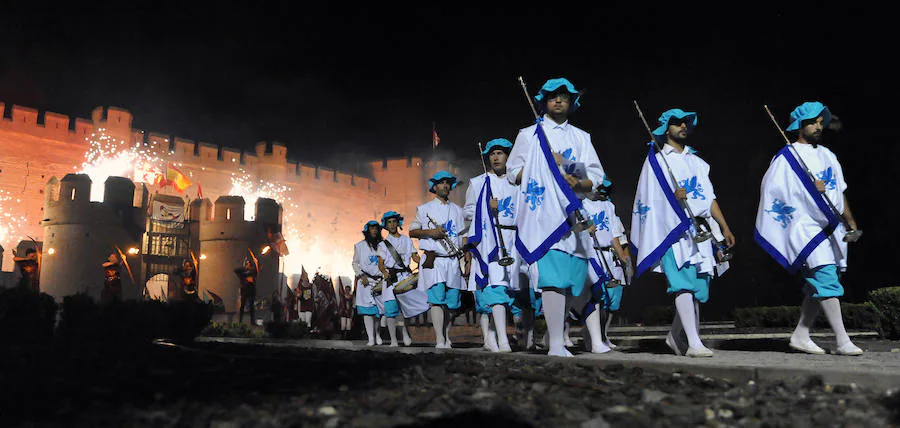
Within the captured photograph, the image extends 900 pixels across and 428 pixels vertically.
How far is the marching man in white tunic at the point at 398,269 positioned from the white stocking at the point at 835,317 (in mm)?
4680

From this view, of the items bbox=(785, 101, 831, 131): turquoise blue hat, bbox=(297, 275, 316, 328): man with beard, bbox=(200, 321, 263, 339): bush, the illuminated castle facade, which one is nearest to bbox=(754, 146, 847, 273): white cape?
bbox=(785, 101, 831, 131): turquoise blue hat

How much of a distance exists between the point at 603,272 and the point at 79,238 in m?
35.5

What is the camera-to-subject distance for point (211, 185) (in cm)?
4803

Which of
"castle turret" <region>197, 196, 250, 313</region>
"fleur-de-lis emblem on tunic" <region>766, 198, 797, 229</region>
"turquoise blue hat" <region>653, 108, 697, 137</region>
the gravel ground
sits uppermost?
"castle turret" <region>197, 196, 250, 313</region>

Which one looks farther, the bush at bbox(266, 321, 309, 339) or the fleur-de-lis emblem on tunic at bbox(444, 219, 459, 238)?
the bush at bbox(266, 321, 309, 339)

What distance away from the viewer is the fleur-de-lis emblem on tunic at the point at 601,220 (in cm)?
732

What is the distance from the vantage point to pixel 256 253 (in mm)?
39312

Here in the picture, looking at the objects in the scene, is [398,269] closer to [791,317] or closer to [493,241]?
[493,241]

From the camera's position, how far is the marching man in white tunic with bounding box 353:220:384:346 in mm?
9711

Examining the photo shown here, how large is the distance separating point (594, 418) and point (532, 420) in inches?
8.5

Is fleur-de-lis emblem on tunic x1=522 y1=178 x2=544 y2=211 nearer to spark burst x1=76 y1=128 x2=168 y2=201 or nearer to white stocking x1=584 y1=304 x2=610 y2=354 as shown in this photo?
white stocking x1=584 y1=304 x2=610 y2=354

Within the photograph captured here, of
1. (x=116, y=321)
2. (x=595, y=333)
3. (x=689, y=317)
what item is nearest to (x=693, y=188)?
(x=689, y=317)

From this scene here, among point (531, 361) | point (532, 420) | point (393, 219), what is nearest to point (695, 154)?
point (531, 361)

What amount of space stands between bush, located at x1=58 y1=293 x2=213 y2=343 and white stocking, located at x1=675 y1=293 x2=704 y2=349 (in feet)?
19.2
